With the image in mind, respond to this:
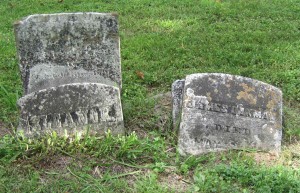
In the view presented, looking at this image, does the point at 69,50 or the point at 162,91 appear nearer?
the point at 69,50

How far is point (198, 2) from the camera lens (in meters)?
8.79


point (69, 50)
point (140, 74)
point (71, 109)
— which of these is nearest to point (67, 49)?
point (69, 50)

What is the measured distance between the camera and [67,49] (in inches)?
196

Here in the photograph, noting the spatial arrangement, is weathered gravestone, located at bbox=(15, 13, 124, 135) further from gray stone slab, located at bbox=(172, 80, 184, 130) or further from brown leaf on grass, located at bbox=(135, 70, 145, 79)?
brown leaf on grass, located at bbox=(135, 70, 145, 79)

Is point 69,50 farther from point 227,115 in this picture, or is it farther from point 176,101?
point 227,115

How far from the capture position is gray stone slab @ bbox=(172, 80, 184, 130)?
4582 mm

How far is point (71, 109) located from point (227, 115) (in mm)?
1470

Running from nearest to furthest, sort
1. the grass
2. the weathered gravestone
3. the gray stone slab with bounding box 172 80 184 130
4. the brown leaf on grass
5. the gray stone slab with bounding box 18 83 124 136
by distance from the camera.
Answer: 1. the grass
2. the gray stone slab with bounding box 18 83 124 136
3. the gray stone slab with bounding box 172 80 184 130
4. the weathered gravestone
5. the brown leaf on grass

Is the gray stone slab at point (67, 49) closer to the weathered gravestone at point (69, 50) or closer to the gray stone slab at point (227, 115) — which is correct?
the weathered gravestone at point (69, 50)

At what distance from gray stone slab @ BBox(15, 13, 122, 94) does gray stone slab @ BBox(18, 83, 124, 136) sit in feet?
2.33

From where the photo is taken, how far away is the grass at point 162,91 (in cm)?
389

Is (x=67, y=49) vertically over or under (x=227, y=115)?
over

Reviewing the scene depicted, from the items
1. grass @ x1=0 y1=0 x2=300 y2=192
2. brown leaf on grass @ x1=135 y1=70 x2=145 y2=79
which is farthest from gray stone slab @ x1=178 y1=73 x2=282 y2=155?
brown leaf on grass @ x1=135 y1=70 x2=145 y2=79

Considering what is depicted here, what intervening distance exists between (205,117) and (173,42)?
2.72m
